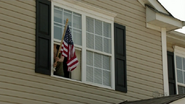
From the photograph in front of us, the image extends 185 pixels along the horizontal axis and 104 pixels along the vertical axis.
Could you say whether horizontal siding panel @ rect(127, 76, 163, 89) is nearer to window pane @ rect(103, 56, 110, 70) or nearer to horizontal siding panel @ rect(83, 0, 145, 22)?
window pane @ rect(103, 56, 110, 70)

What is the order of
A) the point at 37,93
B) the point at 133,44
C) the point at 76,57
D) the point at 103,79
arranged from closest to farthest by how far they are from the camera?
the point at 37,93
the point at 76,57
the point at 103,79
the point at 133,44

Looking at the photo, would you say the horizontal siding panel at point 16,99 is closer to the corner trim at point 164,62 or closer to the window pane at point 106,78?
the window pane at point 106,78

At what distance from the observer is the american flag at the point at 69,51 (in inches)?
502

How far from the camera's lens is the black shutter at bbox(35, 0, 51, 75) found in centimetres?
1259

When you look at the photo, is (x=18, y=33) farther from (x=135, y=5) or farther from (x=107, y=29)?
(x=135, y=5)

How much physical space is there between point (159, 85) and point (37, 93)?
4325mm

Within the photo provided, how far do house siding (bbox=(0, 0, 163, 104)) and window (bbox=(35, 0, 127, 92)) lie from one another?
19cm

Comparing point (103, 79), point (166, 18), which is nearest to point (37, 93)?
point (103, 79)

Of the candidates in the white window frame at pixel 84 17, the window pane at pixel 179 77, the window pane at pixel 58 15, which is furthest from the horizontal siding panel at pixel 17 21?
the window pane at pixel 179 77

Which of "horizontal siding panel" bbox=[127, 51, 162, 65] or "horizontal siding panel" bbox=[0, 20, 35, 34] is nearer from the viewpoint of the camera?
"horizontal siding panel" bbox=[0, 20, 35, 34]

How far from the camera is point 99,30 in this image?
14.3 meters

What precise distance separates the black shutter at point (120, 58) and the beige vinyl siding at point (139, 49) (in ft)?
0.58

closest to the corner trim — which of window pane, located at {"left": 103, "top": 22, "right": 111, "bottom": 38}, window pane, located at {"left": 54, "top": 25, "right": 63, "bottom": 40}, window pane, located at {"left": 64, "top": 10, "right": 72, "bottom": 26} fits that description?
window pane, located at {"left": 103, "top": 22, "right": 111, "bottom": 38}

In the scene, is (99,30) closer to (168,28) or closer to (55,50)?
(55,50)
